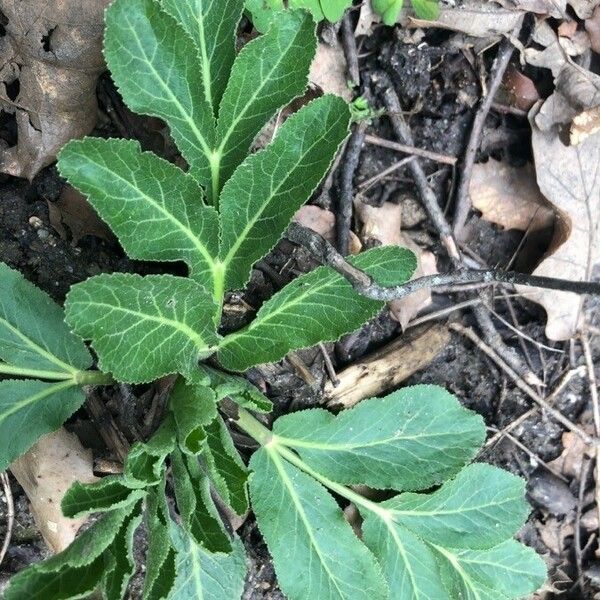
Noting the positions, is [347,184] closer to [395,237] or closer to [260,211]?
[395,237]

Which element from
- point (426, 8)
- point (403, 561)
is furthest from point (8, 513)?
point (426, 8)

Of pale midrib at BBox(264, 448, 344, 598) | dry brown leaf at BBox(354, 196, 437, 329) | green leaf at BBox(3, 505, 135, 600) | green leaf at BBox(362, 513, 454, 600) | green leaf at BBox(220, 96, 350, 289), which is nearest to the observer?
green leaf at BBox(3, 505, 135, 600)

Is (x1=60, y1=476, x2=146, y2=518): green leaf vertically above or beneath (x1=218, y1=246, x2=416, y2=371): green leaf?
beneath

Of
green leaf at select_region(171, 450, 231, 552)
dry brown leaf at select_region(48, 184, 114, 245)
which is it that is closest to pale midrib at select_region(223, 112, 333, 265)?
dry brown leaf at select_region(48, 184, 114, 245)

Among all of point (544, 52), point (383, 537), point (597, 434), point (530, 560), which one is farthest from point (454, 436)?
point (544, 52)

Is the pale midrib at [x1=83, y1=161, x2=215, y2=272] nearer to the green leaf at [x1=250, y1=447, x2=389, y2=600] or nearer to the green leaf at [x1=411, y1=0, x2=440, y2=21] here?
the green leaf at [x1=250, y1=447, x2=389, y2=600]

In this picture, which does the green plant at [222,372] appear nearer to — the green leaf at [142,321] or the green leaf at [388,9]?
the green leaf at [142,321]

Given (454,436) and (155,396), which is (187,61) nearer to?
(155,396)

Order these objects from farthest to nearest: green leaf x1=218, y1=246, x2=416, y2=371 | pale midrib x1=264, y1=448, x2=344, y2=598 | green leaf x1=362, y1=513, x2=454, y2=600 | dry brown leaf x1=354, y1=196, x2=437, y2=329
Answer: dry brown leaf x1=354, y1=196, x2=437, y2=329
green leaf x1=362, y1=513, x2=454, y2=600
pale midrib x1=264, y1=448, x2=344, y2=598
green leaf x1=218, y1=246, x2=416, y2=371
